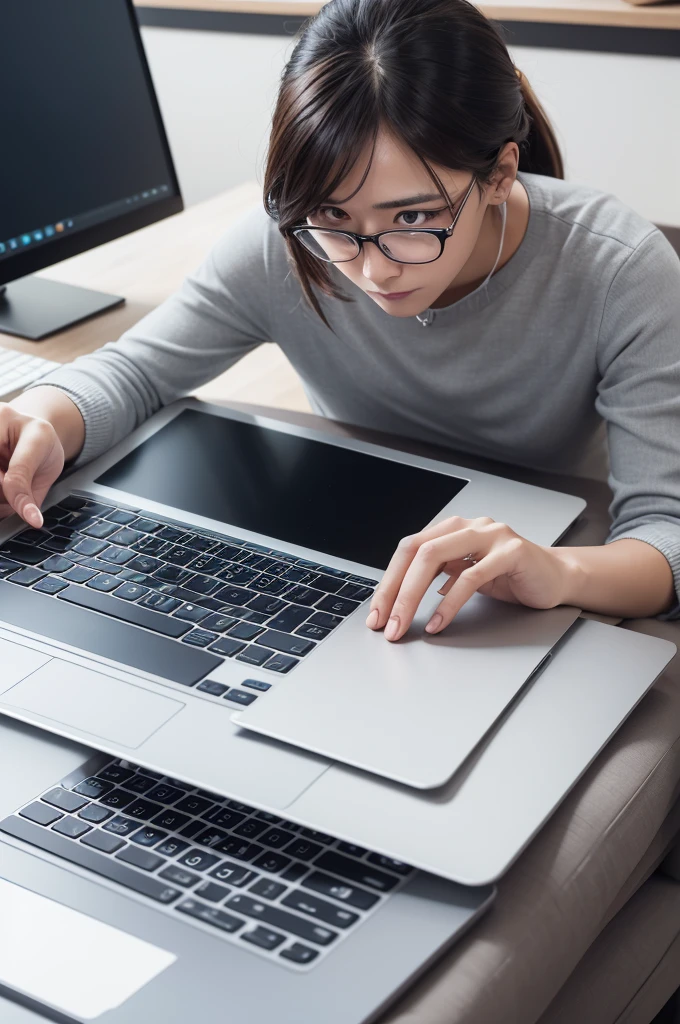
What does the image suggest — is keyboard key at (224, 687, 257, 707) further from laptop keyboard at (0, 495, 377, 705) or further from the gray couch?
the gray couch

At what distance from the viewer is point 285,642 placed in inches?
28.0

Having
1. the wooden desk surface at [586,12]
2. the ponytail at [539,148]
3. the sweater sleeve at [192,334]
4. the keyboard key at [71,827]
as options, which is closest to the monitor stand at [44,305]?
the sweater sleeve at [192,334]

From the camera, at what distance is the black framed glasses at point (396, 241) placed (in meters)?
0.80

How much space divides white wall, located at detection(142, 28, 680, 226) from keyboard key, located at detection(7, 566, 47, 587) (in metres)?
1.16

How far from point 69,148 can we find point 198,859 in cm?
88

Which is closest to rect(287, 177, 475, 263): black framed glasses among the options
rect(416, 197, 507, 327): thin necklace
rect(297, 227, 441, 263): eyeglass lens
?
rect(297, 227, 441, 263): eyeglass lens

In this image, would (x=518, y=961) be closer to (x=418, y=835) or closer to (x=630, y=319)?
(x=418, y=835)

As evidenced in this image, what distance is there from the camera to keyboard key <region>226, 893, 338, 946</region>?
0.53m

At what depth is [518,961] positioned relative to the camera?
55 cm

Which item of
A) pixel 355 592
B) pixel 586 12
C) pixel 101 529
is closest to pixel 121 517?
pixel 101 529

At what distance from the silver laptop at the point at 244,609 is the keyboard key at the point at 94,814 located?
0.04 m

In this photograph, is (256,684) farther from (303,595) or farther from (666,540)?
(666,540)

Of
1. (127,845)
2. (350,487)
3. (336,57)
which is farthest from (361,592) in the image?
(336,57)

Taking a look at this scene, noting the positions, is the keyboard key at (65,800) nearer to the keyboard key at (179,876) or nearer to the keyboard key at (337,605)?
the keyboard key at (179,876)
